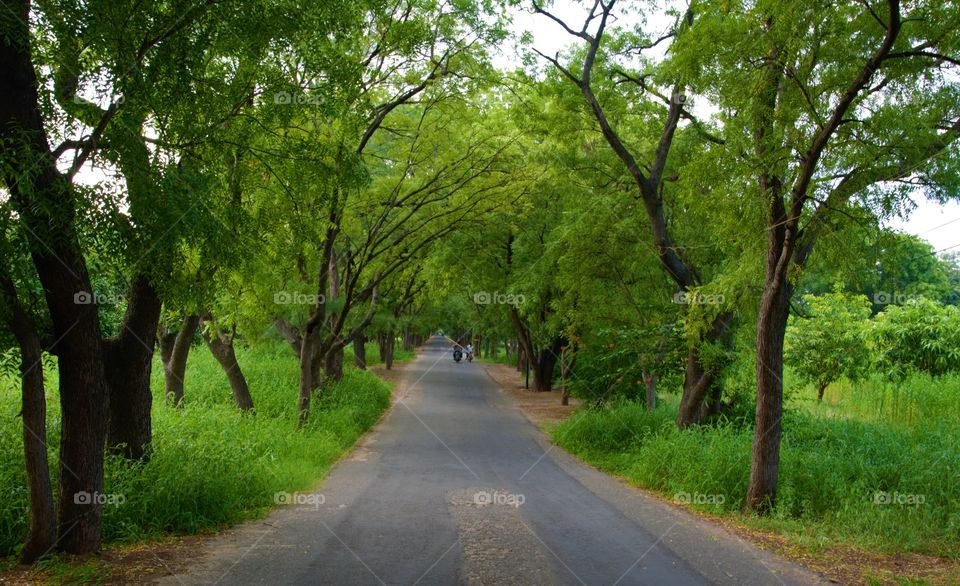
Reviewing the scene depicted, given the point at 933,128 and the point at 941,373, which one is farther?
the point at 941,373

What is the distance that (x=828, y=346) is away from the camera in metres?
17.9

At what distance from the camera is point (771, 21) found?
802cm

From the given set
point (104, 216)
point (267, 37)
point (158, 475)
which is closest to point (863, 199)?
point (267, 37)

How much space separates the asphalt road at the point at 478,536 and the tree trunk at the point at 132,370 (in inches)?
69.6

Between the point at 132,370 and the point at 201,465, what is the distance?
1.45 meters

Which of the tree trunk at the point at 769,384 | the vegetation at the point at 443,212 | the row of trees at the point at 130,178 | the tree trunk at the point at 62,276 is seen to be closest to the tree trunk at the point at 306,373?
the vegetation at the point at 443,212

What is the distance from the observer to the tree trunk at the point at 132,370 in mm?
7863

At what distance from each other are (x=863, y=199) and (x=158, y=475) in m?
8.72

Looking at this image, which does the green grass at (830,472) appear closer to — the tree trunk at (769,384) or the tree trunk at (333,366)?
the tree trunk at (769,384)

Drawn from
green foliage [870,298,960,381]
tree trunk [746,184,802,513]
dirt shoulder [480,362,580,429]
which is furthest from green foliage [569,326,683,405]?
green foliage [870,298,960,381]

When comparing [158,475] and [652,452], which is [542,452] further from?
[158,475]

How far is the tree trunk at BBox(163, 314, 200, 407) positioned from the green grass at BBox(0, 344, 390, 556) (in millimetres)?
647

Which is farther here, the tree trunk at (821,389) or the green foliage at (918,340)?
the tree trunk at (821,389)

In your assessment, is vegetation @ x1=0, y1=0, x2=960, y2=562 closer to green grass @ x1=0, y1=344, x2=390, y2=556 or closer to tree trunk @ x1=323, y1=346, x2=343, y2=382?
green grass @ x1=0, y1=344, x2=390, y2=556
